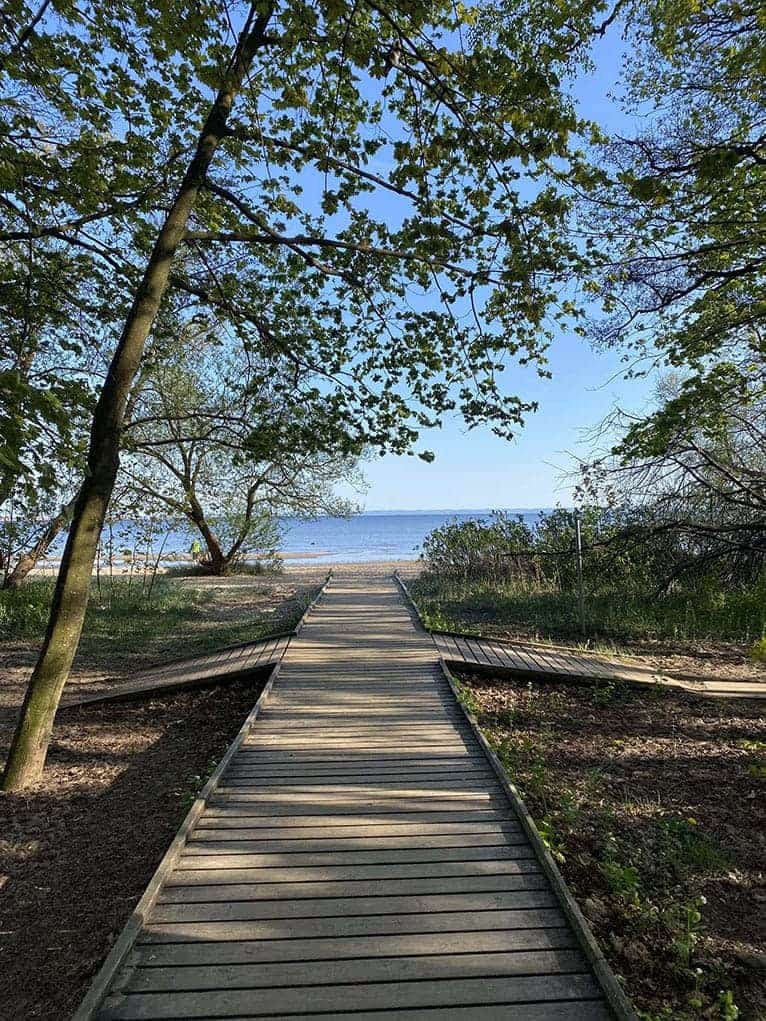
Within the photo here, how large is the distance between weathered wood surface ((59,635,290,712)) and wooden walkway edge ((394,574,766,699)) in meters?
2.27

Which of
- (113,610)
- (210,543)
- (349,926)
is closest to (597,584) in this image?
(113,610)

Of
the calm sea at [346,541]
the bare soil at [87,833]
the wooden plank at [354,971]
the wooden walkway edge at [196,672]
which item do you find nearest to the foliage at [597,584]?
the wooden walkway edge at [196,672]

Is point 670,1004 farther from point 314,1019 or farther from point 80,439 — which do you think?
point 80,439

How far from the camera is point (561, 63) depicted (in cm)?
443

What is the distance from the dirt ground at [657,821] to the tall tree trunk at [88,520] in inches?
143

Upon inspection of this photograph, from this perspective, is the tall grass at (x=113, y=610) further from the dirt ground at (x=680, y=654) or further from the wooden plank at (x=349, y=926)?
the wooden plank at (x=349, y=926)

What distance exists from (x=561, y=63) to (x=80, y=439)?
18.8 ft

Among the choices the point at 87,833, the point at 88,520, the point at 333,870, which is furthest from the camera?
the point at 88,520

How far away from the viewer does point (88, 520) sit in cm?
489

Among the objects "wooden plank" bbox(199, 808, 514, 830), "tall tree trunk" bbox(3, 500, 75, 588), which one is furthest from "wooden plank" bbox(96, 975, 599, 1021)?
"tall tree trunk" bbox(3, 500, 75, 588)

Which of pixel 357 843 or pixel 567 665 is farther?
pixel 567 665

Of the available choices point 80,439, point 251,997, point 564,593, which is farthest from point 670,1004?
point 564,593

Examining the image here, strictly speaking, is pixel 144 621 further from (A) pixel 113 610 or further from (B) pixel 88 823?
(B) pixel 88 823

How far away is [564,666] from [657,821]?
3.33 metres
